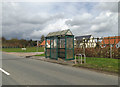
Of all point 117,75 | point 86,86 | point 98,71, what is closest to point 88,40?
point 98,71

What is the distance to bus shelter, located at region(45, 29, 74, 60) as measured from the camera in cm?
1236

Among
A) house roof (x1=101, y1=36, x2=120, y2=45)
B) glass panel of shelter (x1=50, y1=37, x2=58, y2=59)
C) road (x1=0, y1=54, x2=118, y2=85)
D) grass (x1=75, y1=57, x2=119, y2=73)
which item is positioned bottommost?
road (x1=0, y1=54, x2=118, y2=85)

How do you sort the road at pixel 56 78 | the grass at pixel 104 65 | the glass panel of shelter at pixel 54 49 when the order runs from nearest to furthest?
the road at pixel 56 78, the grass at pixel 104 65, the glass panel of shelter at pixel 54 49

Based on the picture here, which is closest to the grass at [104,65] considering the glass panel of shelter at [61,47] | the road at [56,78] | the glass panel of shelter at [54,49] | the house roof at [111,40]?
the road at [56,78]

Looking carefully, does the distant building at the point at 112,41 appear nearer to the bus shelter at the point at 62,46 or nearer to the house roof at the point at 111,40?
the house roof at the point at 111,40

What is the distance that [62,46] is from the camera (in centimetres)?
1349

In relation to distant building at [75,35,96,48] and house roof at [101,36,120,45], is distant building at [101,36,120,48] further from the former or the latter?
distant building at [75,35,96,48]

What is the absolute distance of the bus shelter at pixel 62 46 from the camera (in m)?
12.4

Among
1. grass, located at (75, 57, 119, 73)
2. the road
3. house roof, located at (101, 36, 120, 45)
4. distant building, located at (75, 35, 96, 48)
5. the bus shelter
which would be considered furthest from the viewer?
distant building, located at (75, 35, 96, 48)

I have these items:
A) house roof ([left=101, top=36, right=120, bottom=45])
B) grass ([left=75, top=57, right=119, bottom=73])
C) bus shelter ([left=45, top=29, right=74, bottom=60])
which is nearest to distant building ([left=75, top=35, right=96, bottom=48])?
house roof ([left=101, top=36, right=120, bottom=45])

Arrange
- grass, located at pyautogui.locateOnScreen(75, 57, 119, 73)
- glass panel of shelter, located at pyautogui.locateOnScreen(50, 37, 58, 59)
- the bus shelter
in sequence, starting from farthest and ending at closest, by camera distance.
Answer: glass panel of shelter, located at pyautogui.locateOnScreen(50, 37, 58, 59), the bus shelter, grass, located at pyautogui.locateOnScreen(75, 57, 119, 73)

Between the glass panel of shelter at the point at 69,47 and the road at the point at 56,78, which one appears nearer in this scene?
the road at the point at 56,78

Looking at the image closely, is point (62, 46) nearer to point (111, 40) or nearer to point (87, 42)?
point (87, 42)

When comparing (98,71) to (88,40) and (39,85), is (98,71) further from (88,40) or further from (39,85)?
(88,40)
